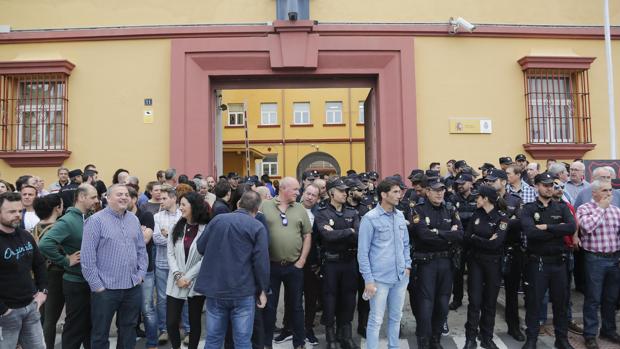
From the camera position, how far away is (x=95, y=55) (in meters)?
10.2

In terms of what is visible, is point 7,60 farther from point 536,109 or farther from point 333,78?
point 536,109

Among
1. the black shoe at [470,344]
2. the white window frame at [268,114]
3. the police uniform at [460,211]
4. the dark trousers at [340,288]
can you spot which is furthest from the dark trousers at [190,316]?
the white window frame at [268,114]

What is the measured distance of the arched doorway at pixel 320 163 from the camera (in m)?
31.0

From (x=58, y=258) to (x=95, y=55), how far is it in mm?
6744

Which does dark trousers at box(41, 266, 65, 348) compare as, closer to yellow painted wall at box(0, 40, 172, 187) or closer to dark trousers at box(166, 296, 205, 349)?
dark trousers at box(166, 296, 205, 349)

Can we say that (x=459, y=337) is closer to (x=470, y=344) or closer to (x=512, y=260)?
(x=470, y=344)

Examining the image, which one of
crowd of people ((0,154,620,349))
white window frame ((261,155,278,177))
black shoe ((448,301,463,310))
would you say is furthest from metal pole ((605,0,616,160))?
white window frame ((261,155,278,177))

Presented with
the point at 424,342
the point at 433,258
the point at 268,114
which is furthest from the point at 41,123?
the point at 268,114

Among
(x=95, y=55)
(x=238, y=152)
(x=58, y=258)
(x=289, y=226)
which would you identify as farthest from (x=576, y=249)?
(x=238, y=152)

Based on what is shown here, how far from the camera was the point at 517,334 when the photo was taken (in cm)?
611

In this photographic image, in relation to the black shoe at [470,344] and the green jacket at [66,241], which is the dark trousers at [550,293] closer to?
the black shoe at [470,344]

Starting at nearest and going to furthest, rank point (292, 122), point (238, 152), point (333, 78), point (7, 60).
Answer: point (7, 60) < point (333, 78) < point (238, 152) < point (292, 122)

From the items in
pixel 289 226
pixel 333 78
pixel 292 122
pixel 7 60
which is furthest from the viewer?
pixel 292 122

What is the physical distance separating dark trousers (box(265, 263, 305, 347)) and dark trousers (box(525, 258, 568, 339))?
274 centimetres
